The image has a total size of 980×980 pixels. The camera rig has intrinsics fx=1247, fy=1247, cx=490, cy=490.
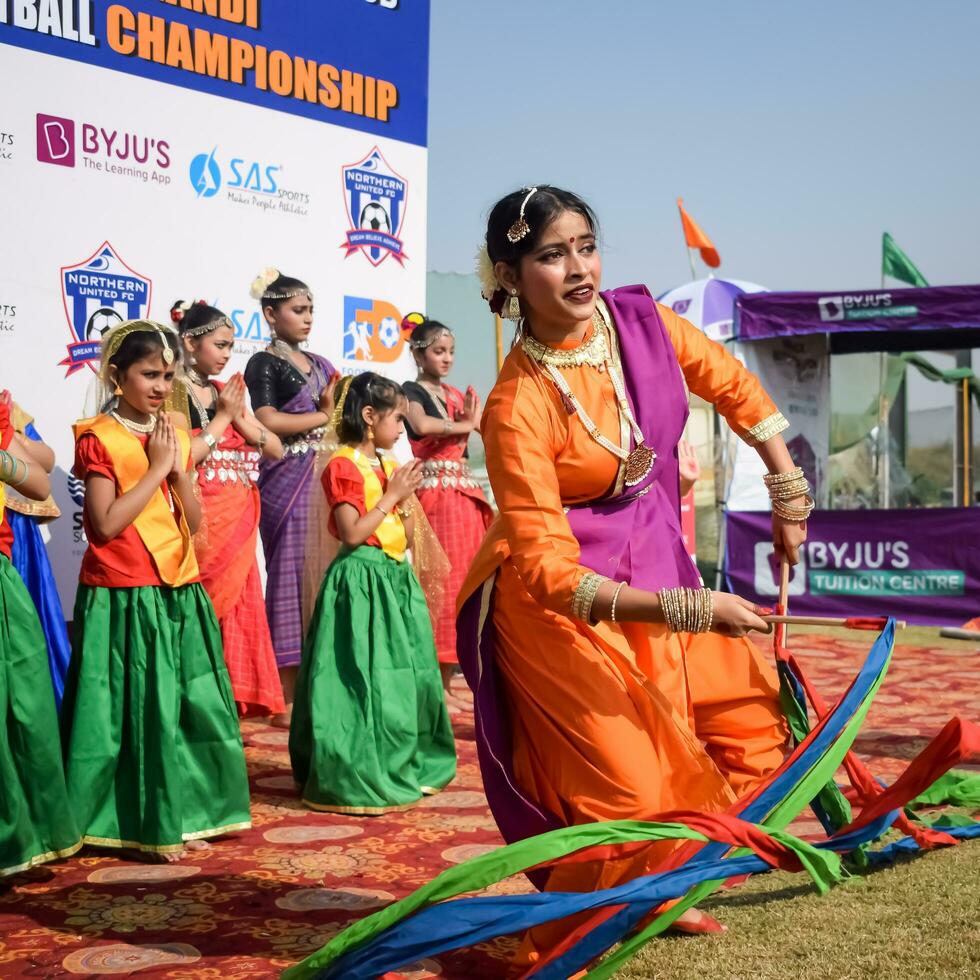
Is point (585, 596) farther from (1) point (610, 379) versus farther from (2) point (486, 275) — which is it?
(2) point (486, 275)

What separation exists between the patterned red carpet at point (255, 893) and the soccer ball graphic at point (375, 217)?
346 cm

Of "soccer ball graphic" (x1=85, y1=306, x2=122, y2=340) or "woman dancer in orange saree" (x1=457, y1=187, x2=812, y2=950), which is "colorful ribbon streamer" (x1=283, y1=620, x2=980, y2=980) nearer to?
"woman dancer in orange saree" (x1=457, y1=187, x2=812, y2=950)

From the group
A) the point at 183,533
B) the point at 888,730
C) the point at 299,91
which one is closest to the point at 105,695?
the point at 183,533

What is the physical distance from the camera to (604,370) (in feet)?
8.73

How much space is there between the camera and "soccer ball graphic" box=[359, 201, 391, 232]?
285 inches

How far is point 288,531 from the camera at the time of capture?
585cm

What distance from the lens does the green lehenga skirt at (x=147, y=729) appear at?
376 cm

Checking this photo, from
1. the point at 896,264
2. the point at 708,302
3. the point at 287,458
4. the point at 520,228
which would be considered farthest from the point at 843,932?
the point at 896,264

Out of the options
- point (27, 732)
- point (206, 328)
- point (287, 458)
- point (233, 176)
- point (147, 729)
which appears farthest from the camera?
point (233, 176)

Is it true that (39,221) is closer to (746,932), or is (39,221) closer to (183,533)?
(183,533)

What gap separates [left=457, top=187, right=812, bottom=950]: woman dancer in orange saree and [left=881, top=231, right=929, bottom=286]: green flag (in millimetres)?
10875

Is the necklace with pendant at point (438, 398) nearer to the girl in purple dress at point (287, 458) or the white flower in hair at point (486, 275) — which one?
the girl in purple dress at point (287, 458)

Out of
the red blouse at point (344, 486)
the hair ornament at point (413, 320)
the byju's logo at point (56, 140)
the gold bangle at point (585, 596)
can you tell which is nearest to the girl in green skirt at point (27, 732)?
the red blouse at point (344, 486)

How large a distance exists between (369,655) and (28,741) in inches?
51.3
